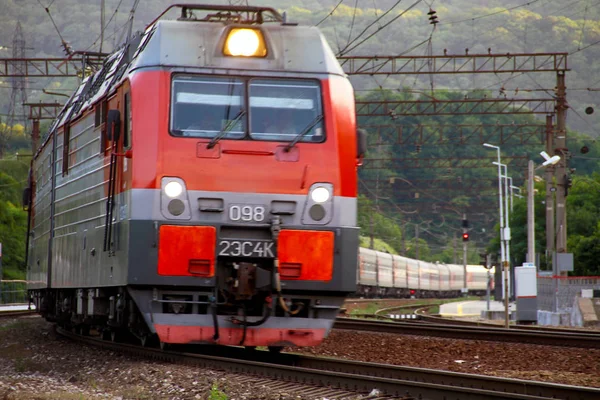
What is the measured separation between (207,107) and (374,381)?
13.4 ft

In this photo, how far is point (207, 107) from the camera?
12.3m

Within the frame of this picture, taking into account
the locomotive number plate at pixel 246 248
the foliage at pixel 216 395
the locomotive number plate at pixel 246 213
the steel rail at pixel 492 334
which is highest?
the locomotive number plate at pixel 246 213

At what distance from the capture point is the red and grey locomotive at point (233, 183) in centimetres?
1193

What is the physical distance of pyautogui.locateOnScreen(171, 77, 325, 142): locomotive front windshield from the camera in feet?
40.1

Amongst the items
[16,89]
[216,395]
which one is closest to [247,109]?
[216,395]

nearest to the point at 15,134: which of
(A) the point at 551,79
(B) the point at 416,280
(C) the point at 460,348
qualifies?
(B) the point at 416,280

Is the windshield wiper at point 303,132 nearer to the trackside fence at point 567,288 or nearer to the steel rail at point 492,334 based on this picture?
the steel rail at point 492,334

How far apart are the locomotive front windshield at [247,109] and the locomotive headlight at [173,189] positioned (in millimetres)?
608

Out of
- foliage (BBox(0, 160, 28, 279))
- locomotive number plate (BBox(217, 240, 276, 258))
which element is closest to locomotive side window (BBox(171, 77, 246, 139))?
locomotive number plate (BBox(217, 240, 276, 258))

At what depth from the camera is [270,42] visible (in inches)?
501

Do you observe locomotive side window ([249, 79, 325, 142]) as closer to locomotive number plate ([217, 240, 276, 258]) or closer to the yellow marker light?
the yellow marker light

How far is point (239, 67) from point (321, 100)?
1.04 metres

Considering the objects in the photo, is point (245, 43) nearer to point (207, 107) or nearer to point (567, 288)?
point (207, 107)

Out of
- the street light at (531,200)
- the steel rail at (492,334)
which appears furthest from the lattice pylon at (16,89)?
the steel rail at (492,334)
